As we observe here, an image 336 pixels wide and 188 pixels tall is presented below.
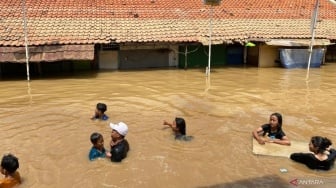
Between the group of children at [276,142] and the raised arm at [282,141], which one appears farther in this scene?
the raised arm at [282,141]

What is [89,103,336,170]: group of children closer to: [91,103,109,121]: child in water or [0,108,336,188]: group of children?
[0,108,336,188]: group of children

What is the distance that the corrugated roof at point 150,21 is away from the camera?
15.5 m

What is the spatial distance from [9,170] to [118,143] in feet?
6.26

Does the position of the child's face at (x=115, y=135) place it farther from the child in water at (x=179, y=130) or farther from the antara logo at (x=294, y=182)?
the antara logo at (x=294, y=182)

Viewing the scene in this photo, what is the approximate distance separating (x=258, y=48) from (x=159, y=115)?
9875 millimetres

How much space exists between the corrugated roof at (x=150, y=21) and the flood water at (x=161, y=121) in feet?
5.65

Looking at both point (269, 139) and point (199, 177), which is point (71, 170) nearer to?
point (199, 177)

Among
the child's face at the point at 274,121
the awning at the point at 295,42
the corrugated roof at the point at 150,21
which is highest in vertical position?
the corrugated roof at the point at 150,21

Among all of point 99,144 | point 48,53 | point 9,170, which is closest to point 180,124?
point 99,144

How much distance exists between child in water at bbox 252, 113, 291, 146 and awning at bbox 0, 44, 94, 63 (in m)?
8.67

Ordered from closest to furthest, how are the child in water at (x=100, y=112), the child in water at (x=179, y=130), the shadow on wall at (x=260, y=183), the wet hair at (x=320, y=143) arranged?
the shadow on wall at (x=260, y=183), the wet hair at (x=320, y=143), the child in water at (x=179, y=130), the child in water at (x=100, y=112)

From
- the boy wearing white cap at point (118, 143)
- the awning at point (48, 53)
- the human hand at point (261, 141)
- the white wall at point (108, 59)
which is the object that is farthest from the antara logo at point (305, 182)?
the white wall at point (108, 59)

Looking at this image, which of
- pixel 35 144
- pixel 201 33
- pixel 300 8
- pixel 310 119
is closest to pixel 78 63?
pixel 201 33

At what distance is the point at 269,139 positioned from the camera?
25.0 ft
